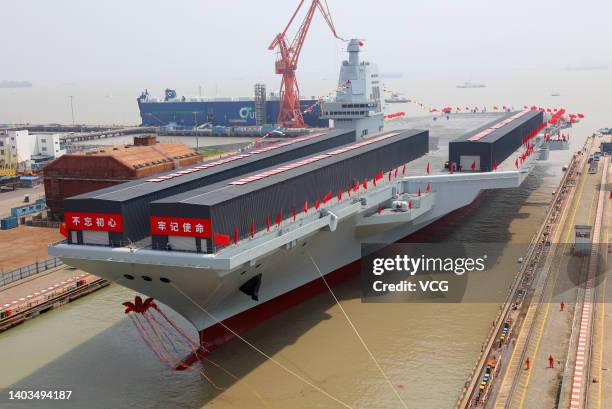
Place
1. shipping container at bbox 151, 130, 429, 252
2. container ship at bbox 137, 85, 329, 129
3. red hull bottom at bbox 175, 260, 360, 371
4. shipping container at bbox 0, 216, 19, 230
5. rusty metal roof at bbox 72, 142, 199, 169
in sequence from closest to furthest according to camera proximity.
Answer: shipping container at bbox 151, 130, 429, 252 → red hull bottom at bbox 175, 260, 360, 371 → shipping container at bbox 0, 216, 19, 230 → rusty metal roof at bbox 72, 142, 199, 169 → container ship at bbox 137, 85, 329, 129

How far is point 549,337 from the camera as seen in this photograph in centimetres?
2334

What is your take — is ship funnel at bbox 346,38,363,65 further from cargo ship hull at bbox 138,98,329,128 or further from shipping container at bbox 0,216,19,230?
cargo ship hull at bbox 138,98,329,128

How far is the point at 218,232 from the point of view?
67.9ft

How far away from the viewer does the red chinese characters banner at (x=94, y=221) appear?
21609 mm

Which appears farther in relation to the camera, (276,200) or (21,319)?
(21,319)

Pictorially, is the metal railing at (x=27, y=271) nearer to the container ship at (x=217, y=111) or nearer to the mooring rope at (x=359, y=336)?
the mooring rope at (x=359, y=336)

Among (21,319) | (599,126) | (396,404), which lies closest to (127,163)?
(21,319)

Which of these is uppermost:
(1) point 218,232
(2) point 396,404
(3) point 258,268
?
(1) point 218,232

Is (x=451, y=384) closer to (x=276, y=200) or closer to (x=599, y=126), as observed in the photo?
(x=276, y=200)

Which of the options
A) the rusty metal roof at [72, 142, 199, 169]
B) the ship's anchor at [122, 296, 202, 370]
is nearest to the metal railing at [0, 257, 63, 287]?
the ship's anchor at [122, 296, 202, 370]

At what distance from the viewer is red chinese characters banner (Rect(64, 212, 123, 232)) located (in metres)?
21.6

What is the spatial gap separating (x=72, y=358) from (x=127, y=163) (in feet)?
70.4
